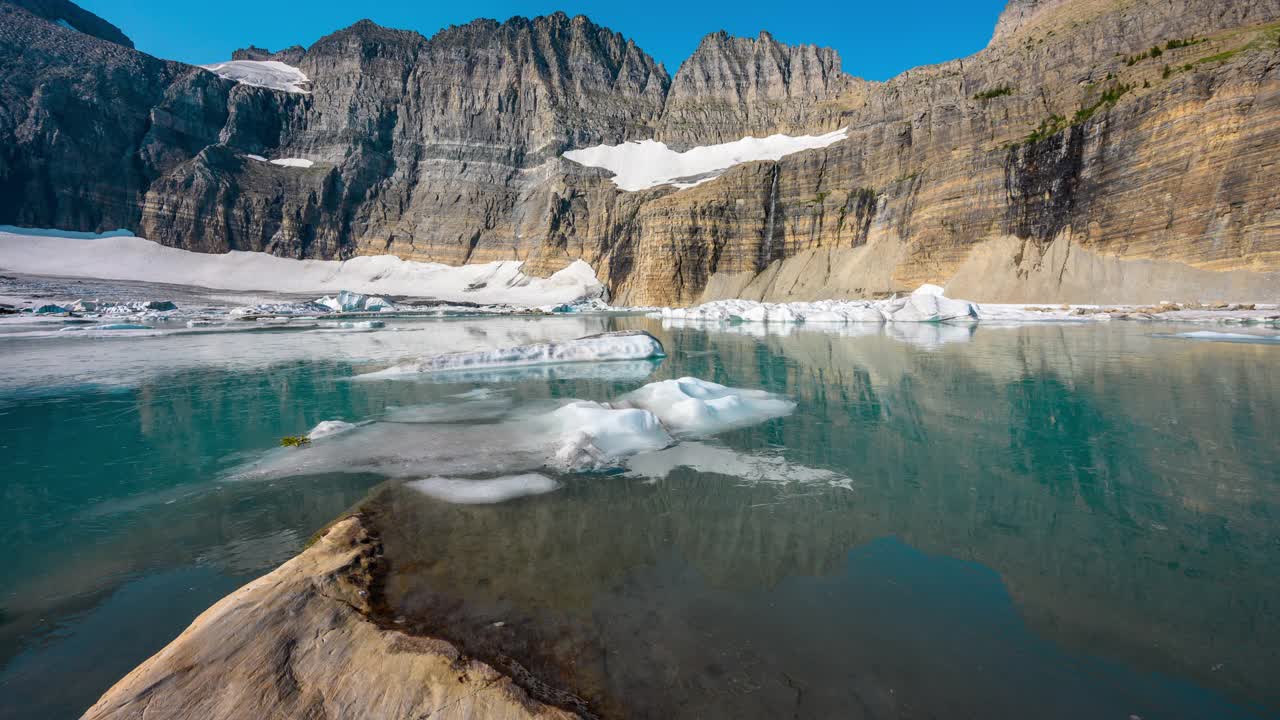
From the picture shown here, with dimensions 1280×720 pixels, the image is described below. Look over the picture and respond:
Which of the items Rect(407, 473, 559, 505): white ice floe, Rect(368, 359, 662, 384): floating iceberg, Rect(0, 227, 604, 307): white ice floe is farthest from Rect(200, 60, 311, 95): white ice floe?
Rect(407, 473, 559, 505): white ice floe

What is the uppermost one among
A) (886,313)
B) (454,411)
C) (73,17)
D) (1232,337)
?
(73,17)

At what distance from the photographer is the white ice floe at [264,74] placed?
92500 mm

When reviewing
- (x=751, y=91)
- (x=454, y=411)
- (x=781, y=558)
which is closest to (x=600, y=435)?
(x=781, y=558)

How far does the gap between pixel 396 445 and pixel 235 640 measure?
446 cm

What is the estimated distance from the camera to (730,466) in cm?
562

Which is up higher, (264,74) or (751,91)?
(264,74)

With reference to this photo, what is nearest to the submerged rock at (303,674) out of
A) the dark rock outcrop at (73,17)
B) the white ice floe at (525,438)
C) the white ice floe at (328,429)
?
the white ice floe at (525,438)

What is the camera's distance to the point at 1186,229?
32906 mm

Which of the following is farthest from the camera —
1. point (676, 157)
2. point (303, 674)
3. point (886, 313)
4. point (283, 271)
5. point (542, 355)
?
point (676, 157)

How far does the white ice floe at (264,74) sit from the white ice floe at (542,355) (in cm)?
10679

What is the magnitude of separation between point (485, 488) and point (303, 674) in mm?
2752

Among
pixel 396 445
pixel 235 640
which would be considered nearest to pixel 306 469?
pixel 396 445

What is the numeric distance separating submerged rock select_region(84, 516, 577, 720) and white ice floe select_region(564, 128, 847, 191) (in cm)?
8406

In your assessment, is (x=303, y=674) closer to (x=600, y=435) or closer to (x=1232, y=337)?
(x=600, y=435)
